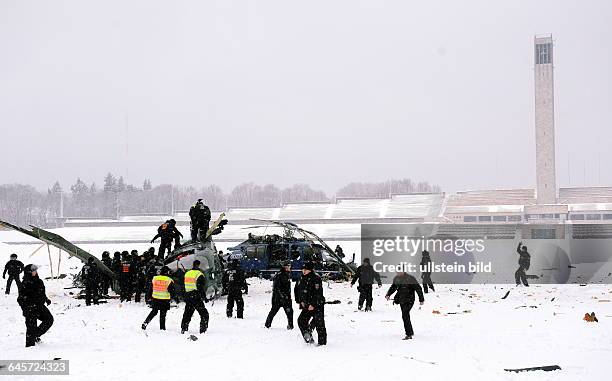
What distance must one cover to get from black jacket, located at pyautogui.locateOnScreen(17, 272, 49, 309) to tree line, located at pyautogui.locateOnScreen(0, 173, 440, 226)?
332 feet

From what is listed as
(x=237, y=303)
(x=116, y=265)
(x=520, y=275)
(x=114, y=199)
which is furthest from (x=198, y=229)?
(x=114, y=199)

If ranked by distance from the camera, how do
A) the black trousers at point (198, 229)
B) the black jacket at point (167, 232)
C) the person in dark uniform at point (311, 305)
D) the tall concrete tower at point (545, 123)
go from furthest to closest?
the tall concrete tower at point (545, 123) → the black jacket at point (167, 232) → the black trousers at point (198, 229) → the person in dark uniform at point (311, 305)

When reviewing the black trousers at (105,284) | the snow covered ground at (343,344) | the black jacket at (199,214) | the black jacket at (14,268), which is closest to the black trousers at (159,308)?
the snow covered ground at (343,344)

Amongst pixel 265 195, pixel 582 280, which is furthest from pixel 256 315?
pixel 265 195

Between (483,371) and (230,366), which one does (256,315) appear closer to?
(230,366)

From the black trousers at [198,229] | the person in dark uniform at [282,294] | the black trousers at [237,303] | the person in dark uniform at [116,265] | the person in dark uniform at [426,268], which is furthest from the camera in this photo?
the person in dark uniform at [426,268]

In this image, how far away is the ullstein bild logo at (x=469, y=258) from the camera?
20.9m

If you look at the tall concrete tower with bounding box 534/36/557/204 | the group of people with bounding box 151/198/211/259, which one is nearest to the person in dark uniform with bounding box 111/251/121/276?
the group of people with bounding box 151/198/211/259

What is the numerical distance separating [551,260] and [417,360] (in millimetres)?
16673

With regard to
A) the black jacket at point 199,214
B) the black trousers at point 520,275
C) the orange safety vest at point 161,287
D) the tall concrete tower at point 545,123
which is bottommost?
the black trousers at point 520,275

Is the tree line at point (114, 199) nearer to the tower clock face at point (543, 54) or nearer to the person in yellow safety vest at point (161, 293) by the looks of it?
the tower clock face at point (543, 54)

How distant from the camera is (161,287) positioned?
1223 centimetres

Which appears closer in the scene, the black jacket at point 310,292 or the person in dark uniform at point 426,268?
the black jacket at point 310,292

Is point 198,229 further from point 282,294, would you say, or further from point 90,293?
point 282,294
